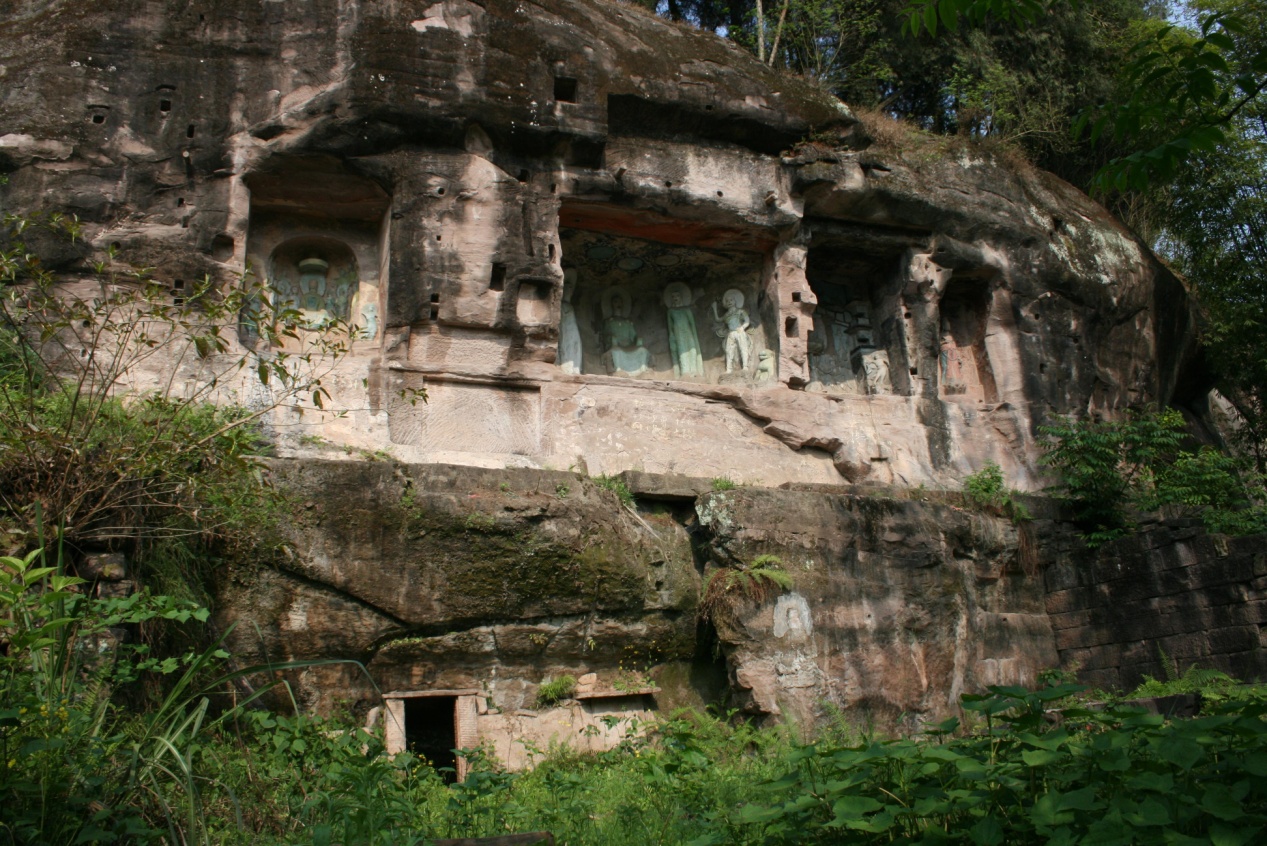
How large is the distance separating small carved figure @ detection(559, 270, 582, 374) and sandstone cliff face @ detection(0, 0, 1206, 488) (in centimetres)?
5

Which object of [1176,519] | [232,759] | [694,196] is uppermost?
[694,196]

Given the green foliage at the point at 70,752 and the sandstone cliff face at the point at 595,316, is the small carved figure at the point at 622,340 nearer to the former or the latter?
the sandstone cliff face at the point at 595,316

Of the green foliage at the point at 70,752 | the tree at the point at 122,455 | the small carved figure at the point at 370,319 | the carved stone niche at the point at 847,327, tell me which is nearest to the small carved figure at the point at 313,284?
the small carved figure at the point at 370,319

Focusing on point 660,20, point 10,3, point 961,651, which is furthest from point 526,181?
point 961,651

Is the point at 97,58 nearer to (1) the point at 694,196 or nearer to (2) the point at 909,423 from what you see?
(1) the point at 694,196

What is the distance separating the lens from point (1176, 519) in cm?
1081

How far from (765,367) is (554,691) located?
15.6 ft

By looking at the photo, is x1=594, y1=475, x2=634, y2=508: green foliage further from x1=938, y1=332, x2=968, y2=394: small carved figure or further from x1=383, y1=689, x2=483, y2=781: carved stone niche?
x1=938, y1=332, x2=968, y2=394: small carved figure

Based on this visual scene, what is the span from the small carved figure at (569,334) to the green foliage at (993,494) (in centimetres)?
406

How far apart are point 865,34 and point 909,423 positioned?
769cm

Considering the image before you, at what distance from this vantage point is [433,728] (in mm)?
8773

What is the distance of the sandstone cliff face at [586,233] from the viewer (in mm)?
10469

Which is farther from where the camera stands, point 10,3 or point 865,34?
point 865,34

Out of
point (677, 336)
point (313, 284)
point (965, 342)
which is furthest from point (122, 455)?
point (965, 342)
